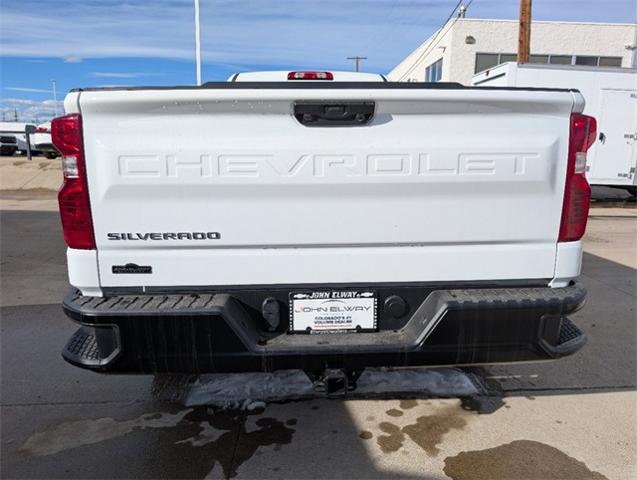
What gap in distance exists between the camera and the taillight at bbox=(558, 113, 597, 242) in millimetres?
2480

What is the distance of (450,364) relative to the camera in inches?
101

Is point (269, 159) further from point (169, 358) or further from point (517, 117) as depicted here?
point (517, 117)

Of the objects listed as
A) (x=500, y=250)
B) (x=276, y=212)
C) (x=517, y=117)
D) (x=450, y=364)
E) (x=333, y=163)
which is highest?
(x=517, y=117)

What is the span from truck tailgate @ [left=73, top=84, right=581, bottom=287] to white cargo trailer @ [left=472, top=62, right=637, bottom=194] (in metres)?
10.7

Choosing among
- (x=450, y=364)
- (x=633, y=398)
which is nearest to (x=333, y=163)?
(x=450, y=364)

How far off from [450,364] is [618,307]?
371 centimetres

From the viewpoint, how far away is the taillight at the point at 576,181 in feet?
8.14

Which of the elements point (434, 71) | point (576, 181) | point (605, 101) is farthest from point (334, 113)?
point (434, 71)

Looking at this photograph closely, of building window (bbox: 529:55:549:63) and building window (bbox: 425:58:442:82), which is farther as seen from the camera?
building window (bbox: 425:58:442:82)

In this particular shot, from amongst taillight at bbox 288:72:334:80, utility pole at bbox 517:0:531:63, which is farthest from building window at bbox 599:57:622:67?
taillight at bbox 288:72:334:80

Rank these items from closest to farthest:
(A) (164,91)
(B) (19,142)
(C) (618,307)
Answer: (A) (164,91) → (C) (618,307) → (B) (19,142)

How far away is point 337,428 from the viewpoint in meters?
3.10

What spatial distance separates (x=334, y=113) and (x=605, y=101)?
12.7 m

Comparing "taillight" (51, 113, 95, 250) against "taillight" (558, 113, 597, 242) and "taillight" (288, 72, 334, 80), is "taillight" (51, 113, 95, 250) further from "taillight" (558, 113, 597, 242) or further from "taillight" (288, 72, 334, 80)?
"taillight" (558, 113, 597, 242)
